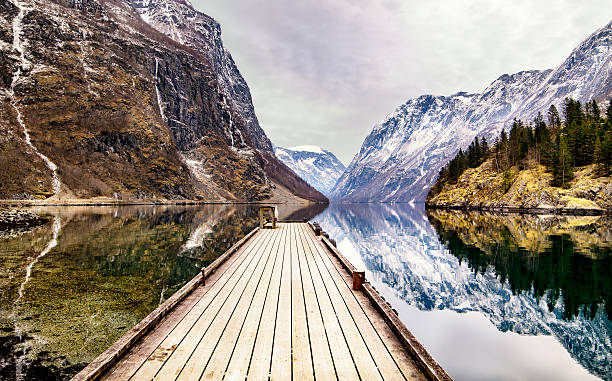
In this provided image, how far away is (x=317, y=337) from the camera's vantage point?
6371mm

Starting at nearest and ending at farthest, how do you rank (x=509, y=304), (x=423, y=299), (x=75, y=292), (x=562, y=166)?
(x=75, y=292), (x=509, y=304), (x=423, y=299), (x=562, y=166)

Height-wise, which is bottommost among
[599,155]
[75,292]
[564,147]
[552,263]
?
[552,263]

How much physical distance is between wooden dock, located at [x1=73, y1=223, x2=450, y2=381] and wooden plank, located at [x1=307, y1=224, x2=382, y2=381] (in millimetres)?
16

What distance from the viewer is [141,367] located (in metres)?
5.21

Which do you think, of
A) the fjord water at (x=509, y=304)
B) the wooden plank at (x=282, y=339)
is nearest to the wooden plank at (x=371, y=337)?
the wooden plank at (x=282, y=339)

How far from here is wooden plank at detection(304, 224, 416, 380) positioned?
5.08 metres

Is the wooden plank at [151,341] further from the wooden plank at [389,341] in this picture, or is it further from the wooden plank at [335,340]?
the wooden plank at [389,341]

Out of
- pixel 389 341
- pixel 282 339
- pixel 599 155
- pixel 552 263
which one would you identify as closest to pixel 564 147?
pixel 599 155

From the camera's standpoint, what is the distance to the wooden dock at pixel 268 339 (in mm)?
5023

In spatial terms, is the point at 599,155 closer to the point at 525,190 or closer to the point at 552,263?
the point at 525,190

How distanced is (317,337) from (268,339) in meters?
0.97

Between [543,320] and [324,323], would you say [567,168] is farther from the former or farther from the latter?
[324,323]

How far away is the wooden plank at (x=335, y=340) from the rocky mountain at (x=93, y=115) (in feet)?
381

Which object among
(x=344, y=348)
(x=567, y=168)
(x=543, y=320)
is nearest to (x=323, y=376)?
(x=344, y=348)
